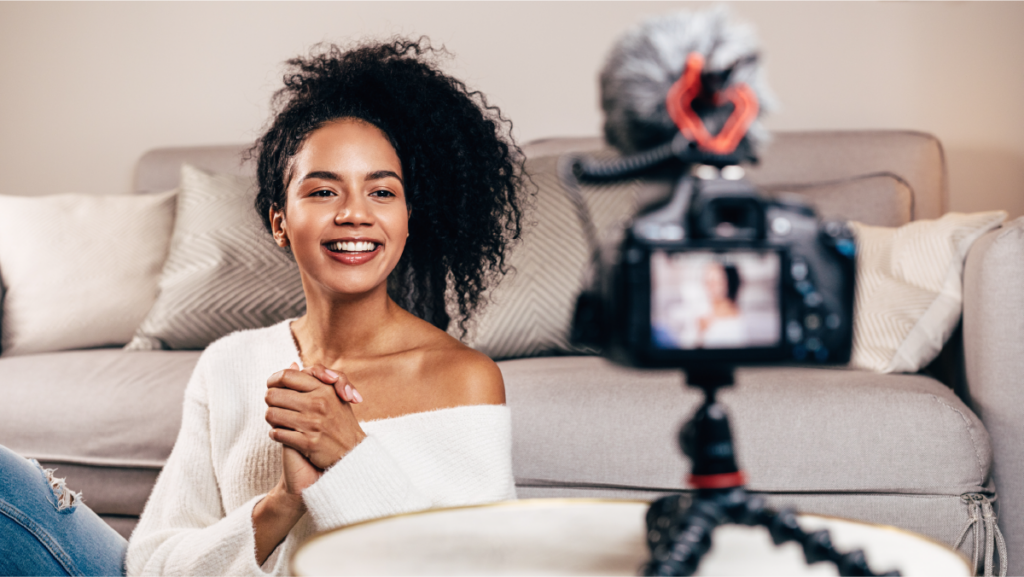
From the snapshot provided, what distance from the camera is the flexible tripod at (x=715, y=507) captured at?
394 mm

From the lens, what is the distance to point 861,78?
7.61ft

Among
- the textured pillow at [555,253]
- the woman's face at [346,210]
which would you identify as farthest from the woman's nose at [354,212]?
the textured pillow at [555,253]

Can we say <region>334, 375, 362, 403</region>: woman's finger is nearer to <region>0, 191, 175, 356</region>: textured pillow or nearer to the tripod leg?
the tripod leg

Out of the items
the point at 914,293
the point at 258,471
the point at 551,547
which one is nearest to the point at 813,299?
the point at 551,547

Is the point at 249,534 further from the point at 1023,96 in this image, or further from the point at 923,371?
the point at 1023,96

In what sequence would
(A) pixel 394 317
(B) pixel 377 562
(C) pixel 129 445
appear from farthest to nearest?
(C) pixel 129 445
(A) pixel 394 317
(B) pixel 377 562

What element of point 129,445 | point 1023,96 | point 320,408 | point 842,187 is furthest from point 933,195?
point 129,445

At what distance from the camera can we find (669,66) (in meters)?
0.38

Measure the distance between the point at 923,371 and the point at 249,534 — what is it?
1448 millimetres

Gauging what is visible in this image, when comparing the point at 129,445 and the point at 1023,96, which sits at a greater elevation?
the point at 1023,96

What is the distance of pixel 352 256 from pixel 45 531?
44cm

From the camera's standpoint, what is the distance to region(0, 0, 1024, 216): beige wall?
228 cm

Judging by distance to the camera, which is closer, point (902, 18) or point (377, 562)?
point (377, 562)

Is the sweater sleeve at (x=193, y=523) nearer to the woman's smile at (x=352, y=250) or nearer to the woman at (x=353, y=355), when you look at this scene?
the woman at (x=353, y=355)
